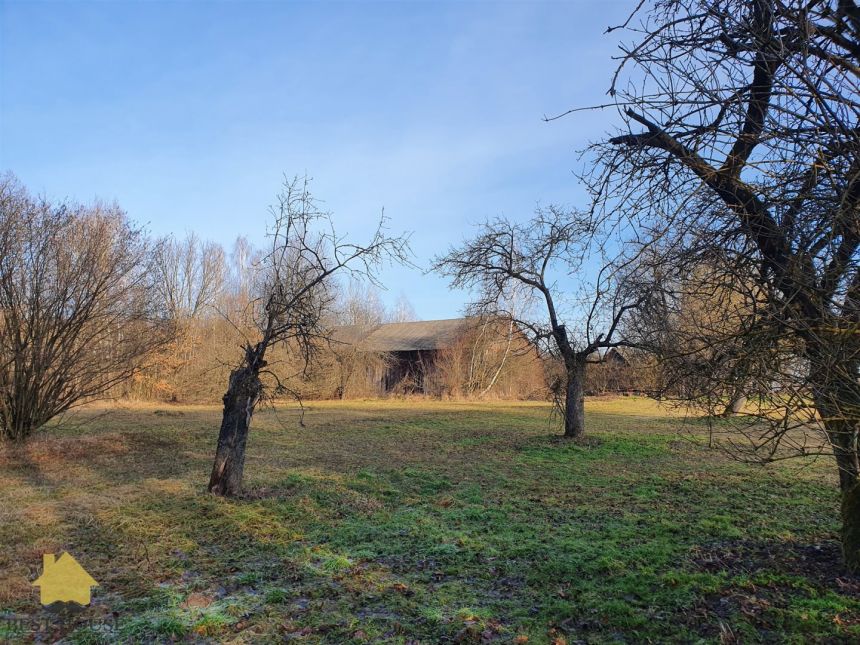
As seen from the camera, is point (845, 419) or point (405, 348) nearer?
point (845, 419)

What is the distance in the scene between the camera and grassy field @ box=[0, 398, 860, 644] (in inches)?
155

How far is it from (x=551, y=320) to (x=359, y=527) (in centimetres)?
914

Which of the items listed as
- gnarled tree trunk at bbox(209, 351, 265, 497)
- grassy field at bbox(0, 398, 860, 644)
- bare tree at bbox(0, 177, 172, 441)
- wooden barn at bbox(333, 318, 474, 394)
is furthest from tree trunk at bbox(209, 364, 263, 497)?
wooden barn at bbox(333, 318, 474, 394)

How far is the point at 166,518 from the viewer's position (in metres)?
6.83

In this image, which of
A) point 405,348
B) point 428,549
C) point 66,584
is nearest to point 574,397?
point 428,549

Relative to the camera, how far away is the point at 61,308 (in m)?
11.0

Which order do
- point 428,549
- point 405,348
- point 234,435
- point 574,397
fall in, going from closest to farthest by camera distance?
point 428,549, point 234,435, point 574,397, point 405,348

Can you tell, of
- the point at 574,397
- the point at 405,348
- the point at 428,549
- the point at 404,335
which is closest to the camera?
the point at 428,549

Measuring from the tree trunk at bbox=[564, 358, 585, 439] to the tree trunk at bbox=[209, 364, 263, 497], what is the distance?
28.9ft

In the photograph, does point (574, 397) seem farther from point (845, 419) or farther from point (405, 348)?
point (405, 348)

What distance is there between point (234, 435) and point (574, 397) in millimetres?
9417

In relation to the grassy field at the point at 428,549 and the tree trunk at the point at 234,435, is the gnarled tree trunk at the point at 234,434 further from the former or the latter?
the grassy field at the point at 428,549

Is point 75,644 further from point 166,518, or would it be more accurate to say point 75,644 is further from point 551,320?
point 551,320

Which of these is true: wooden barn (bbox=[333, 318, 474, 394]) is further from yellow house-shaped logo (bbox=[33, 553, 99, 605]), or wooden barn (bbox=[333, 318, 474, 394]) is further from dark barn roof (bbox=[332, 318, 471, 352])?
yellow house-shaped logo (bbox=[33, 553, 99, 605])
